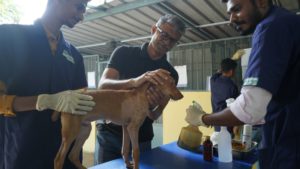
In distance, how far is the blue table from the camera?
197 centimetres

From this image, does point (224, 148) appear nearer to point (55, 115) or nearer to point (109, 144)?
point (109, 144)

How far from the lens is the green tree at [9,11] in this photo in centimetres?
286

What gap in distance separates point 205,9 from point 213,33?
1850 millimetres

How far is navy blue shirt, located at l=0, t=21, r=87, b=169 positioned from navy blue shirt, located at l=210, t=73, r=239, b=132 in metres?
3.07

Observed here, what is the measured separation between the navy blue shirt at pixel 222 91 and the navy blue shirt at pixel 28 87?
3071mm

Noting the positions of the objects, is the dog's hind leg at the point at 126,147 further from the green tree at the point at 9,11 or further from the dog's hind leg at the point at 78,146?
the green tree at the point at 9,11

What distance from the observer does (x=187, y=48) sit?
25.6 feet

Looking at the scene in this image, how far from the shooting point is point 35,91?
1.35 meters

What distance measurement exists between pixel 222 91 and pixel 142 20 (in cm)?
218

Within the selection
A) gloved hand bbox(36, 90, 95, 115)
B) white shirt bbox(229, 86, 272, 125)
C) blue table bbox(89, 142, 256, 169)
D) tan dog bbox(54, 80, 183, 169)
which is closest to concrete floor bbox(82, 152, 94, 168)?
blue table bbox(89, 142, 256, 169)

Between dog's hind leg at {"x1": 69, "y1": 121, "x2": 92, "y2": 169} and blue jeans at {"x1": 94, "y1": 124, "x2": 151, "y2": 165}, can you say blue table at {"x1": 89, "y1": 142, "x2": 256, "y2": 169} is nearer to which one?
blue jeans at {"x1": 94, "y1": 124, "x2": 151, "y2": 165}

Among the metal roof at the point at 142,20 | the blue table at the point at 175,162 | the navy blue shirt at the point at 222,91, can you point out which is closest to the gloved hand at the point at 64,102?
the blue table at the point at 175,162

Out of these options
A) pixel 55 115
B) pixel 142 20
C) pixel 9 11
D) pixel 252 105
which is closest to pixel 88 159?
pixel 142 20

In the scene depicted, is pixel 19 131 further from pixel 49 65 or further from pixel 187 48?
pixel 187 48
